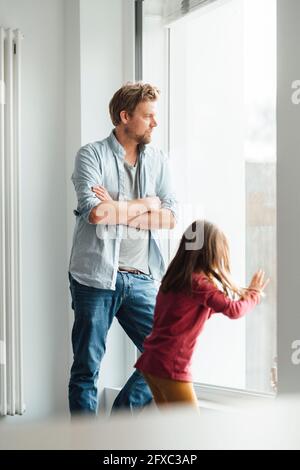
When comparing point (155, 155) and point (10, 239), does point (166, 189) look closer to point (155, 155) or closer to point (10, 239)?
point (155, 155)

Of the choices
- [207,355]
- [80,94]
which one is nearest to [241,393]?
[207,355]

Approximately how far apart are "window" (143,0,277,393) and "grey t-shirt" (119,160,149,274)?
0.26 m

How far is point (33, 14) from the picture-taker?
2.60m

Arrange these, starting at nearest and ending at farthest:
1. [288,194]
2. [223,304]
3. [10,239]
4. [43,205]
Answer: [223,304]
[288,194]
[10,239]
[43,205]

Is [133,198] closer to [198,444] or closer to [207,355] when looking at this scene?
[207,355]

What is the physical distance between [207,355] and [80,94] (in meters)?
0.93

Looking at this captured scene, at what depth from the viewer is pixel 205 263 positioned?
1.93 meters

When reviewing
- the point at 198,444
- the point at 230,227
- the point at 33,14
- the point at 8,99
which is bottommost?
the point at 198,444

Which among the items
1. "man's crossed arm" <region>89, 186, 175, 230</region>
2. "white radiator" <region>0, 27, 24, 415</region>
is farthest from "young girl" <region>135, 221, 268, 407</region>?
"white radiator" <region>0, 27, 24, 415</region>

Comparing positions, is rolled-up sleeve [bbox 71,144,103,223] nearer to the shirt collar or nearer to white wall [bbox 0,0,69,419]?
the shirt collar

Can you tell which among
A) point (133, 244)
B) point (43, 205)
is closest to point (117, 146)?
point (133, 244)

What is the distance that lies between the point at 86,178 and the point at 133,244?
238mm

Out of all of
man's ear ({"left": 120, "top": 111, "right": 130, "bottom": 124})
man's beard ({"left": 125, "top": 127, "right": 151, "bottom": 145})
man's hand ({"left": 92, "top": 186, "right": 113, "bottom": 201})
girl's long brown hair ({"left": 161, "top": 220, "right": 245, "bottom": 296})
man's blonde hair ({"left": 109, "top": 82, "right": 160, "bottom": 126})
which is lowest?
girl's long brown hair ({"left": 161, "top": 220, "right": 245, "bottom": 296})

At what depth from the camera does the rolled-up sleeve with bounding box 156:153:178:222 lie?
228cm
